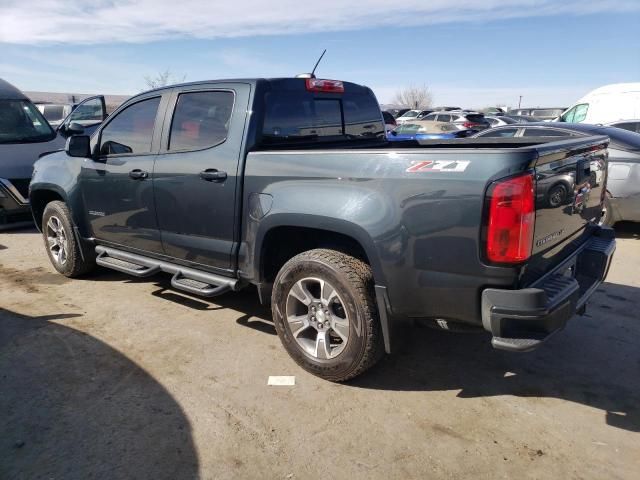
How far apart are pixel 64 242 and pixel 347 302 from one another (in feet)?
11.9

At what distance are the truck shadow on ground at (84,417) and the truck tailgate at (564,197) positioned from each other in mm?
2130

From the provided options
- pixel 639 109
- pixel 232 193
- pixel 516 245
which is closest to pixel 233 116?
pixel 232 193

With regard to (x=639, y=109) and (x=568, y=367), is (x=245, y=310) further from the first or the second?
(x=639, y=109)

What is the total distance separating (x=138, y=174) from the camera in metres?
4.28

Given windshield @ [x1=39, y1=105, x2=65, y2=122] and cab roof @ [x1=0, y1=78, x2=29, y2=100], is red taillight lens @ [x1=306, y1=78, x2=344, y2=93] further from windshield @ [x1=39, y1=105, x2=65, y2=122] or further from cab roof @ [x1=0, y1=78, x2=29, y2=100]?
windshield @ [x1=39, y1=105, x2=65, y2=122]

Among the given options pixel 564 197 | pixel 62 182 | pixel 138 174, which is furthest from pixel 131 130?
pixel 564 197

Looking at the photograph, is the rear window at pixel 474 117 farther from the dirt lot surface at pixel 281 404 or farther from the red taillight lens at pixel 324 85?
the red taillight lens at pixel 324 85

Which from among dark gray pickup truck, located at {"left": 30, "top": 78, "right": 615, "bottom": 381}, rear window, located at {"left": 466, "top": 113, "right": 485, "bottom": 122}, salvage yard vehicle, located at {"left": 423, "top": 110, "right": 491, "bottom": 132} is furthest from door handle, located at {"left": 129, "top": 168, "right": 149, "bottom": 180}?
rear window, located at {"left": 466, "top": 113, "right": 485, "bottom": 122}

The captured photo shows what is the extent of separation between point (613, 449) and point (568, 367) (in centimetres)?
92

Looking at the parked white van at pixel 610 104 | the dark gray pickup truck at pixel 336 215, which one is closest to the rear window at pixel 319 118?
the dark gray pickup truck at pixel 336 215

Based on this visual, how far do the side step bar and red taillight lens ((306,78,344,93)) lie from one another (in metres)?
1.62

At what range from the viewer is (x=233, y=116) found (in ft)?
12.0

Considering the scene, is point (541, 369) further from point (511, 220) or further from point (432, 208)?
point (432, 208)

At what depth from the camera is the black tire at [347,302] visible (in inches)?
121
